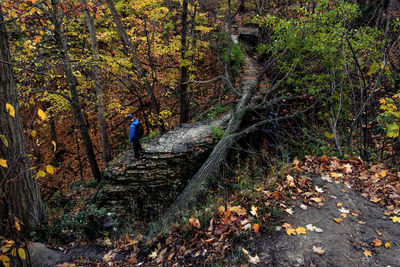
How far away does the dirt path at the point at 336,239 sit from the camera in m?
3.04

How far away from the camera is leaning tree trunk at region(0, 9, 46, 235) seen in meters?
4.01

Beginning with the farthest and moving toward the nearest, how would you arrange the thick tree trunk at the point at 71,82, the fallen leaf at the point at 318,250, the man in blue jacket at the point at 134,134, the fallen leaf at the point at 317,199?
1. the thick tree trunk at the point at 71,82
2. the man in blue jacket at the point at 134,134
3. the fallen leaf at the point at 317,199
4. the fallen leaf at the point at 318,250

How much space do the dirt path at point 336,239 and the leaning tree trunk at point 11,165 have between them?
414 centimetres

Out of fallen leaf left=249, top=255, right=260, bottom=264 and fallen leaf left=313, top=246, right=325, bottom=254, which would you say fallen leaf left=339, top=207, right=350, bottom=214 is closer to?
fallen leaf left=313, top=246, right=325, bottom=254

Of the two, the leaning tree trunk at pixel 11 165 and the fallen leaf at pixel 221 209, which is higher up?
the leaning tree trunk at pixel 11 165

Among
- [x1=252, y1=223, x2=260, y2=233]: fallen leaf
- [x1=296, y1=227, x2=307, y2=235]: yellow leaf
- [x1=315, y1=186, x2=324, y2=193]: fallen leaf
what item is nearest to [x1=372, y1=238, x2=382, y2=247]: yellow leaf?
[x1=296, y1=227, x2=307, y2=235]: yellow leaf

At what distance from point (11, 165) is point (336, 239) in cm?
560

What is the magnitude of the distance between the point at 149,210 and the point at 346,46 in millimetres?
8269

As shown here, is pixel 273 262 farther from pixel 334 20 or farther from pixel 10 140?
pixel 334 20

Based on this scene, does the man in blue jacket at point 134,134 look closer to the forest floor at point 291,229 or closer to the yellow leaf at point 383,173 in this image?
the forest floor at point 291,229

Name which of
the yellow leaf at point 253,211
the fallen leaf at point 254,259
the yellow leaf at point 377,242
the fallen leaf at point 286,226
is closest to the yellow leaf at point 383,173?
the yellow leaf at point 377,242

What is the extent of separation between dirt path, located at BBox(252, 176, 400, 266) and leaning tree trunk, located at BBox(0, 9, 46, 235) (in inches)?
163

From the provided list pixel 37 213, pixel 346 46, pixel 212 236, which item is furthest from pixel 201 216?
pixel 346 46

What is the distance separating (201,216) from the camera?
416 cm
